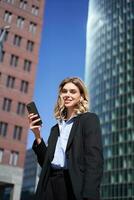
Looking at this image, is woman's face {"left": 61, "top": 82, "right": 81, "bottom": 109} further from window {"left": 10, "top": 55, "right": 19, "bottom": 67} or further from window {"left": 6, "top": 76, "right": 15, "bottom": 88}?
window {"left": 10, "top": 55, "right": 19, "bottom": 67}

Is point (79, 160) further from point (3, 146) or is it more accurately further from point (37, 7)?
point (37, 7)

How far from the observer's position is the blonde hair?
177 inches

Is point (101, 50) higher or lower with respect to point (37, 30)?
higher

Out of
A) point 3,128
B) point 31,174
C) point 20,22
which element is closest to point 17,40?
point 20,22

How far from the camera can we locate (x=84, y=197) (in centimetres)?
361

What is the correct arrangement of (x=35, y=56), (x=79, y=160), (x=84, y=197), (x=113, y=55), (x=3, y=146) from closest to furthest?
(x=84, y=197), (x=79, y=160), (x=3, y=146), (x=35, y=56), (x=113, y=55)

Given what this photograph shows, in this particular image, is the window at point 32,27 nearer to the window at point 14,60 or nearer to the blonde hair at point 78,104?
the window at point 14,60

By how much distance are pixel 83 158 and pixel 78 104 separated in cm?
77

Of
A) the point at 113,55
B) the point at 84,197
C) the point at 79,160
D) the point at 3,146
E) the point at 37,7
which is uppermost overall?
the point at 113,55

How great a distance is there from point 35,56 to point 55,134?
1877 inches

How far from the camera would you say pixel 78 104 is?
14.8 feet

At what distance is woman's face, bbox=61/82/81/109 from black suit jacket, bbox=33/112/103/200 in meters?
0.21

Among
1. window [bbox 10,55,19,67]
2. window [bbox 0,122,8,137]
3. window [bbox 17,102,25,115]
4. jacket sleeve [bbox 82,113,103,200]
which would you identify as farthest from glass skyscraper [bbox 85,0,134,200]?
jacket sleeve [bbox 82,113,103,200]

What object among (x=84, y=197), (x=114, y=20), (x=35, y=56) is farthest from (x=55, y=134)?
(x=114, y=20)
